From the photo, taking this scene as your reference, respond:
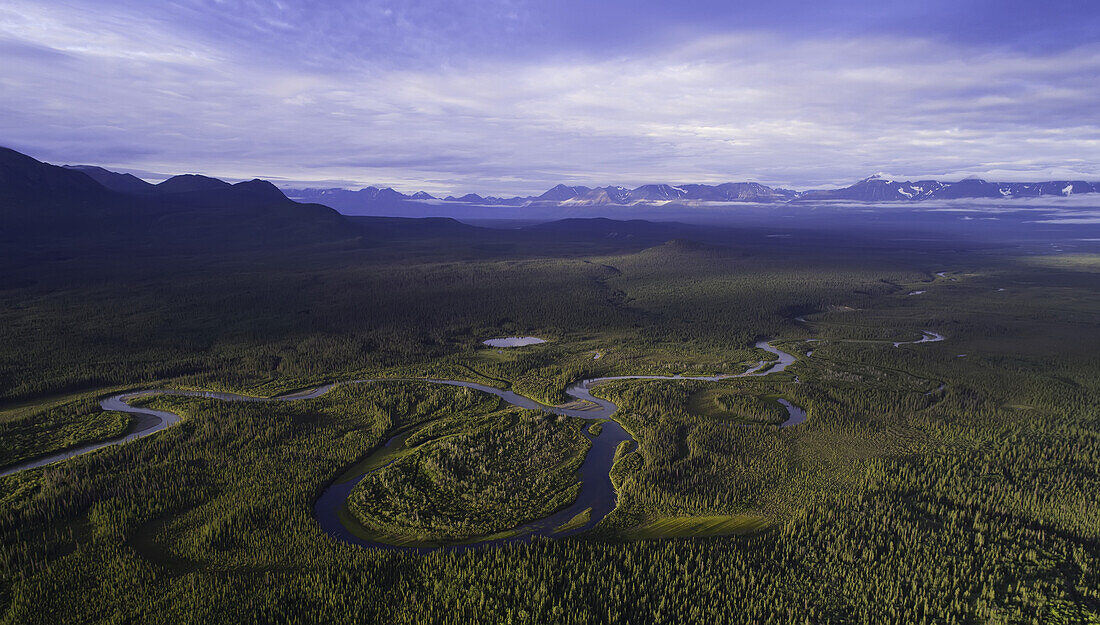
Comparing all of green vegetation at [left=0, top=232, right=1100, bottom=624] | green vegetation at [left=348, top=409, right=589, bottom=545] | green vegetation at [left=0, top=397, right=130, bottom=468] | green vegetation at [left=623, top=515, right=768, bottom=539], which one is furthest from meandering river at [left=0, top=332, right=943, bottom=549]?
green vegetation at [left=623, top=515, right=768, bottom=539]

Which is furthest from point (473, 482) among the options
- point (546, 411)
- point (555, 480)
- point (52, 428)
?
point (52, 428)

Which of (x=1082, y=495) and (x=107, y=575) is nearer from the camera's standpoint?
(x=107, y=575)

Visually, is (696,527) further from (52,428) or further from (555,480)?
(52,428)

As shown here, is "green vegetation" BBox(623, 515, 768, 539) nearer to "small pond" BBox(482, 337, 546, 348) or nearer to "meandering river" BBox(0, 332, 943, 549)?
"meandering river" BBox(0, 332, 943, 549)

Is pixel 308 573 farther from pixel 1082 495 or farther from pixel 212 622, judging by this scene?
pixel 1082 495

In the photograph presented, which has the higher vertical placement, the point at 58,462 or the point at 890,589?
the point at 58,462

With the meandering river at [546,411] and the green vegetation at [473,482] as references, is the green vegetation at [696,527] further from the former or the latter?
the green vegetation at [473,482]

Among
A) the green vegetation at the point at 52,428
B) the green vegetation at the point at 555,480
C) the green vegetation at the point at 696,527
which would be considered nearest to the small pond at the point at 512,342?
the green vegetation at the point at 555,480

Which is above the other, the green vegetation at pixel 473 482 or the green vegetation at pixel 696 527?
the green vegetation at pixel 473 482

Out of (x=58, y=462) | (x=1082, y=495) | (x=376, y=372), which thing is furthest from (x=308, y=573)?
(x=1082, y=495)
